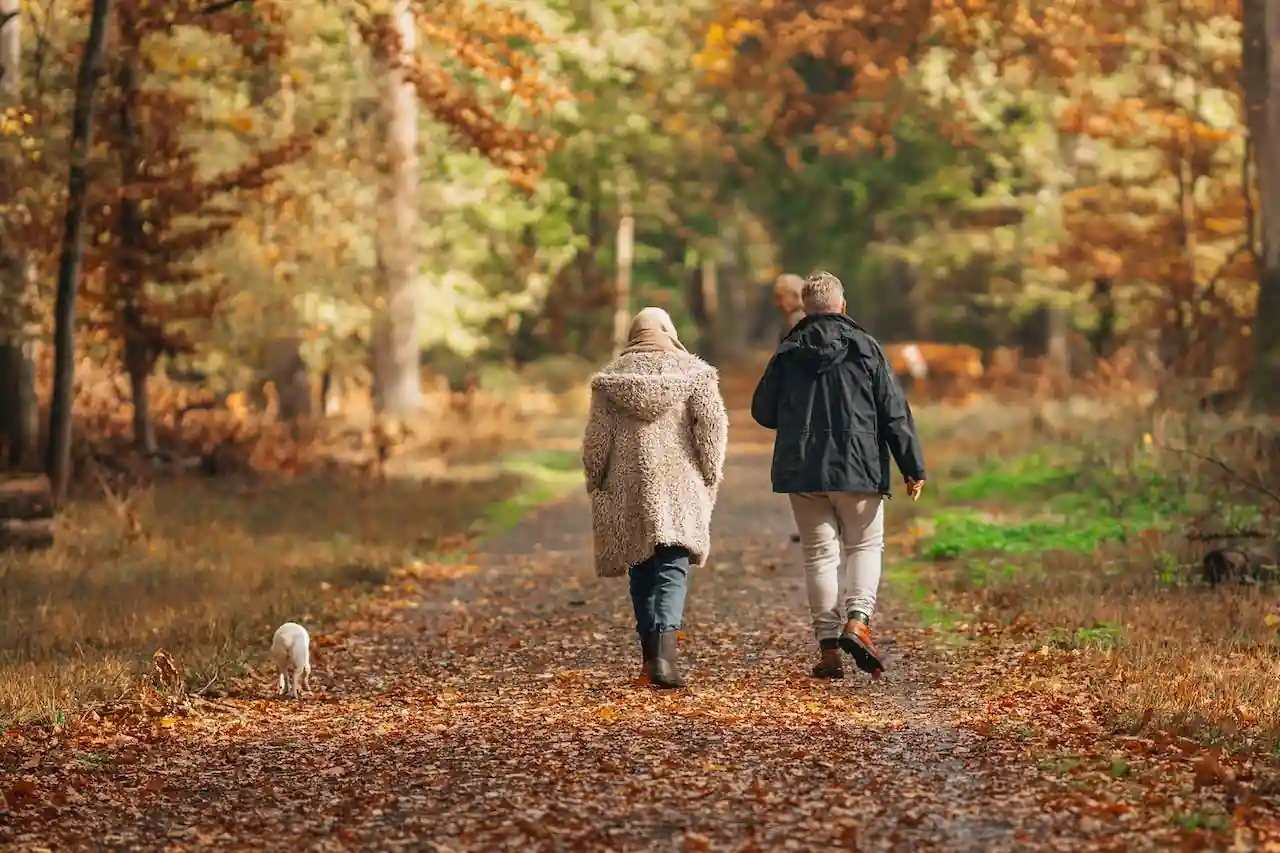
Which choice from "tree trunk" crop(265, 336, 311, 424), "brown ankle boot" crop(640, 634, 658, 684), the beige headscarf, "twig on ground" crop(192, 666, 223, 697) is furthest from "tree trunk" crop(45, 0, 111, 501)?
"tree trunk" crop(265, 336, 311, 424)

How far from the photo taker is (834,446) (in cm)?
952

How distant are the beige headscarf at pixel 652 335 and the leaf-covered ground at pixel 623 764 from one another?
1711mm

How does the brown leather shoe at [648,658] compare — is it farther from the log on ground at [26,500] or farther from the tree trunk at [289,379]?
the tree trunk at [289,379]

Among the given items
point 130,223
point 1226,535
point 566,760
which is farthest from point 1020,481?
point 566,760

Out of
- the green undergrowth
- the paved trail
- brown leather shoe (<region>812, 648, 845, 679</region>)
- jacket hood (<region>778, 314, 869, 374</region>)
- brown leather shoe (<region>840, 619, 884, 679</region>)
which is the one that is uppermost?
jacket hood (<region>778, 314, 869, 374</region>)

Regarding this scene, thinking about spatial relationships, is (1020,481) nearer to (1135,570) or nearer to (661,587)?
(1135,570)

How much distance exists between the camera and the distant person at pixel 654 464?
379 inches

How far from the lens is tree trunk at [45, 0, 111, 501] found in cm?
1520

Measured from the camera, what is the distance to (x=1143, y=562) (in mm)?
12469

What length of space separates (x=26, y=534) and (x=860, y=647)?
7.69m

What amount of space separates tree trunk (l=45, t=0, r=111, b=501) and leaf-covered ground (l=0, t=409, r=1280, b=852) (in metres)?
5.51

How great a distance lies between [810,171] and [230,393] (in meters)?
20.9

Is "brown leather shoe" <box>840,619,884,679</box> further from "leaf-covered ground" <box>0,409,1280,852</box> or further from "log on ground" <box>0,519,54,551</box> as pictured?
"log on ground" <box>0,519,54,551</box>

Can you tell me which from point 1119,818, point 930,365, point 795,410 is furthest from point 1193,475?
point 930,365
